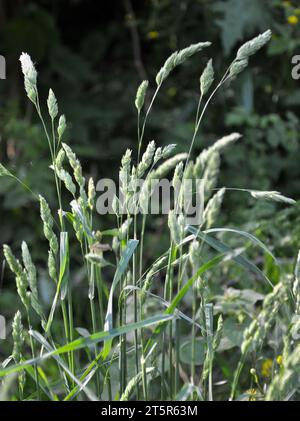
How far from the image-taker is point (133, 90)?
2.80 meters

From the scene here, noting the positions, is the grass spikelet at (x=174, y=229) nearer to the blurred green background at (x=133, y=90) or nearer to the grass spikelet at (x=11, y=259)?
the grass spikelet at (x=11, y=259)

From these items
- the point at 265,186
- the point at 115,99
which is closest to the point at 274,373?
the point at 265,186

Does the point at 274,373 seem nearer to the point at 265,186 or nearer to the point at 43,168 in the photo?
the point at 265,186

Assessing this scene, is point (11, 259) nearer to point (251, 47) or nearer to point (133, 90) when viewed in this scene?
point (251, 47)

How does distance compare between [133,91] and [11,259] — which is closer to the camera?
[11,259]

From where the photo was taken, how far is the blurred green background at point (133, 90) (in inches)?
90.4

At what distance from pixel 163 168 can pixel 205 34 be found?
186cm

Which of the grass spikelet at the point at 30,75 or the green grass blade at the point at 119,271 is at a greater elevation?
the grass spikelet at the point at 30,75

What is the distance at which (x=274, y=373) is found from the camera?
966 millimetres

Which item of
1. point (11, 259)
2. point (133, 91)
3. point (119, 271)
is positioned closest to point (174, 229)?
point (119, 271)

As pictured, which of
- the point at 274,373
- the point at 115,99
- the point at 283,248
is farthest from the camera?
the point at 115,99

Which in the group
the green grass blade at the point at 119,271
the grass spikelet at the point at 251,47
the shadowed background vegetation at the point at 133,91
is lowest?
the green grass blade at the point at 119,271

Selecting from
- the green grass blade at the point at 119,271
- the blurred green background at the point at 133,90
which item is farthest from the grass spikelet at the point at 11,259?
the blurred green background at the point at 133,90

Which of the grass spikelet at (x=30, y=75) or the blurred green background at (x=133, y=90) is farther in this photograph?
the blurred green background at (x=133, y=90)
